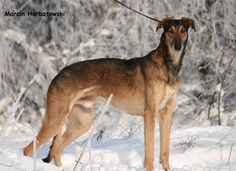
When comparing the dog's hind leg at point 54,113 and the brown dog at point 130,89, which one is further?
the dog's hind leg at point 54,113

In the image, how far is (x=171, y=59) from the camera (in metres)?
6.76

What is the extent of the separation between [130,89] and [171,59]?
25.8 inches

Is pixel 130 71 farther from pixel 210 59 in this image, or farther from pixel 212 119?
pixel 212 119

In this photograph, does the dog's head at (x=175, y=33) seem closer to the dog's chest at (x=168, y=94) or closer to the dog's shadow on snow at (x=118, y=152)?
the dog's chest at (x=168, y=94)

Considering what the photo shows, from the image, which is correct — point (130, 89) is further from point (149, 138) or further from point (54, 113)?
point (54, 113)

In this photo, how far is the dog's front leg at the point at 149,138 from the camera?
22.0 ft

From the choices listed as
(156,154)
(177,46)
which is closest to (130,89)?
(177,46)

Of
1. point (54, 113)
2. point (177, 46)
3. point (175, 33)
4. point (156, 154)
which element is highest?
point (175, 33)

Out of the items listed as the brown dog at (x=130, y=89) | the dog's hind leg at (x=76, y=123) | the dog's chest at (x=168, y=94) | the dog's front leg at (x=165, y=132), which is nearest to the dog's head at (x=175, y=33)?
the brown dog at (x=130, y=89)

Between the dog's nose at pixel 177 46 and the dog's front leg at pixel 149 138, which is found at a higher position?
the dog's nose at pixel 177 46

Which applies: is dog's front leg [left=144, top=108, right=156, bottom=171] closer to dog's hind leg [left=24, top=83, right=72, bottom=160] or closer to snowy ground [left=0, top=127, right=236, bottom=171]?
snowy ground [left=0, top=127, right=236, bottom=171]

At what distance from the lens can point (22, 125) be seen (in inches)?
462

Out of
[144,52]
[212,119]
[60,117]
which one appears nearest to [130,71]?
[60,117]

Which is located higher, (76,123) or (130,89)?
(130,89)
